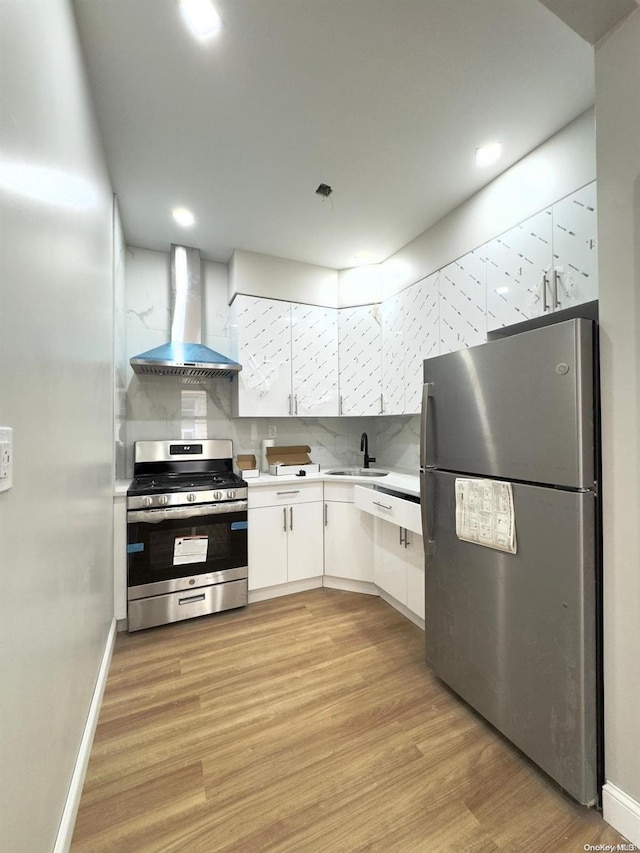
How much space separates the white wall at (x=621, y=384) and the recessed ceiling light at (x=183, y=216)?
2257mm

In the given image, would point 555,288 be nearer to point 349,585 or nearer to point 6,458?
point 6,458

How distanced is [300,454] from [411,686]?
1.91m

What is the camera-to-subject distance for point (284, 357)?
121 inches

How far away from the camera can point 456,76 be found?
4.86 ft

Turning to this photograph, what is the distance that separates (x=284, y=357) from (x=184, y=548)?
1695mm

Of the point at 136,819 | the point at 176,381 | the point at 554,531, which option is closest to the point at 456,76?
the point at 554,531

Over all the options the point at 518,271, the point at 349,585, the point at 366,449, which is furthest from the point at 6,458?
the point at 366,449

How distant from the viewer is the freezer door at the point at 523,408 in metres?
1.19

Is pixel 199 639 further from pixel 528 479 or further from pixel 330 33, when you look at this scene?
pixel 330 33

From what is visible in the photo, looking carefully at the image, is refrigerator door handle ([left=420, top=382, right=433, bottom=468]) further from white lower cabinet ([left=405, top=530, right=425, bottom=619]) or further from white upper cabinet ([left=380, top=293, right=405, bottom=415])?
white upper cabinet ([left=380, top=293, right=405, bottom=415])

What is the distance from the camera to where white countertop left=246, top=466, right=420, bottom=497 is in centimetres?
246

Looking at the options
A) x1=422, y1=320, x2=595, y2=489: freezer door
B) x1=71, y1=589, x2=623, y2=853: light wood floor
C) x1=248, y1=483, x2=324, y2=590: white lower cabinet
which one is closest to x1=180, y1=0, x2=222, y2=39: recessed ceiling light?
x1=422, y1=320, x2=595, y2=489: freezer door

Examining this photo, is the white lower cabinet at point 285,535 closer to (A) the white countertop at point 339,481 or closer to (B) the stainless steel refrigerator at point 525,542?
(A) the white countertop at point 339,481

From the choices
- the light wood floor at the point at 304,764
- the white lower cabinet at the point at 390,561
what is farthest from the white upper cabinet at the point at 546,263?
the light wood floor at the point at 304,764
